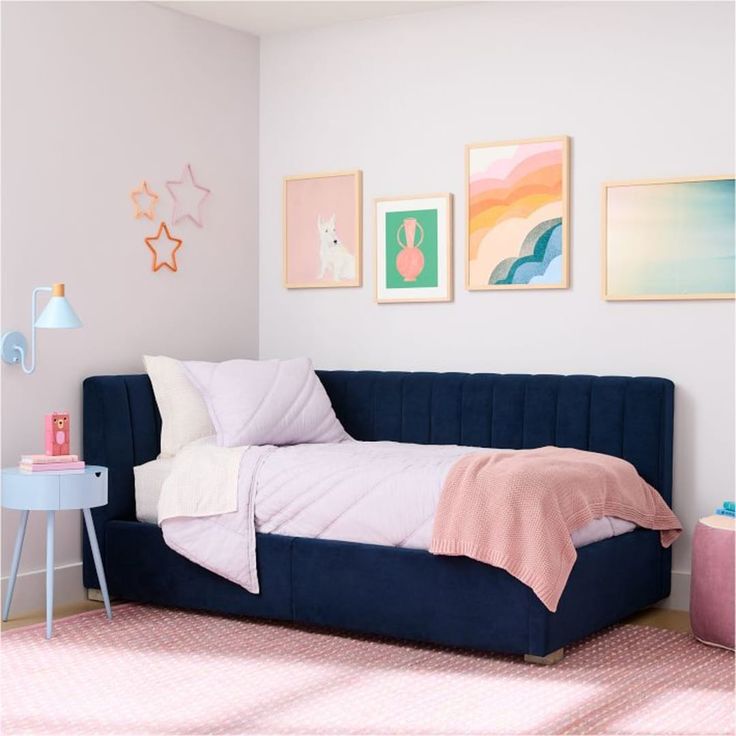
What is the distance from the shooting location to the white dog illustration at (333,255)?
5141mm

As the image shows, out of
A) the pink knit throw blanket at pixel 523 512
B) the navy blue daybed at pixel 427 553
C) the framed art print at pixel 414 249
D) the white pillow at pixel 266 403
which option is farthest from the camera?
the framed art print at pixel 414 249

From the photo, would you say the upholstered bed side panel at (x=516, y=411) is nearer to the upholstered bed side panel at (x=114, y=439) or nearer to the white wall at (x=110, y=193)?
the white wall at (x=110, y=193)

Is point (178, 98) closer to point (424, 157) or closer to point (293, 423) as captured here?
point (424, 157)

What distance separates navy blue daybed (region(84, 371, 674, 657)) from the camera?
359 cm

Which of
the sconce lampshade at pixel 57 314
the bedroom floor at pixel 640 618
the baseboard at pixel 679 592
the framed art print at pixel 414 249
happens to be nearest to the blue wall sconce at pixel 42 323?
the sconce lampshade at pixel 57 314

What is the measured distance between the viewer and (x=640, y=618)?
13.8 ft

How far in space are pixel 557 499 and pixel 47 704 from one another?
156 centimetres

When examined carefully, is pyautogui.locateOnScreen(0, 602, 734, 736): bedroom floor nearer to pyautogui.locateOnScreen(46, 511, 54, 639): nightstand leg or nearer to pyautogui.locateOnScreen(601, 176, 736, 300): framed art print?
pyautogui.locateOnScreen(46, 511, 54, 639): nightstand leg

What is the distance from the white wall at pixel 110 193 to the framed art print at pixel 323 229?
205mm

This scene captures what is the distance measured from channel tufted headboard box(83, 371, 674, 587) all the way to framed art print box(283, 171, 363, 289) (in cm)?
64

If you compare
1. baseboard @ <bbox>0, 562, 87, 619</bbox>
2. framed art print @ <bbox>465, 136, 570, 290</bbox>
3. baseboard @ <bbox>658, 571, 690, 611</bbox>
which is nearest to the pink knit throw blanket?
baseboard @ <bbox>658, 571, 690, 611</bbox>

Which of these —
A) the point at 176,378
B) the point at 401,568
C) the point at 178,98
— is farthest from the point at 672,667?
the point at 178,98

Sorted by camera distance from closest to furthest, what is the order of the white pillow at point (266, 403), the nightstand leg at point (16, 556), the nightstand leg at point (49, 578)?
the nightstand leg at point (49, 578) < the nightstand leg at point (16, 556) < the white pillow at point (266, 403)

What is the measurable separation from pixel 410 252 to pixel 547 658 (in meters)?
2.02
